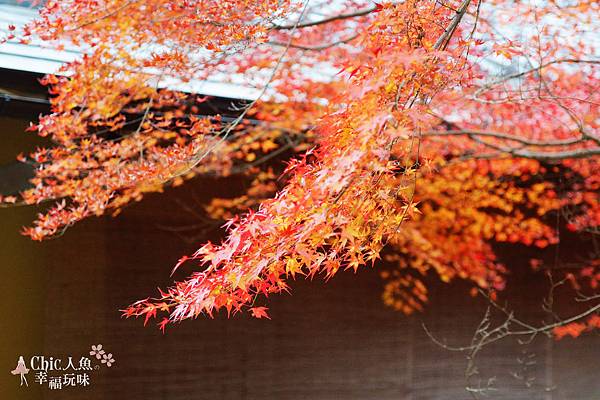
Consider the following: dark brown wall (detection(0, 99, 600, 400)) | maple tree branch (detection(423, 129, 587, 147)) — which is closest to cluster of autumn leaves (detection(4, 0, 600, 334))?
maple tree branch (detection(423, 129, 587, 147))

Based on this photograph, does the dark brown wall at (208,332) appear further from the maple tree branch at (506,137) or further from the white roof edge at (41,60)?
the maple tree branch at (506,137)

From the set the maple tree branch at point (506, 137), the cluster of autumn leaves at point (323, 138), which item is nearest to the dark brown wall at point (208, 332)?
the cluster of autumn leaves at point (323, 138)

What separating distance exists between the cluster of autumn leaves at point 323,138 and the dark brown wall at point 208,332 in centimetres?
20

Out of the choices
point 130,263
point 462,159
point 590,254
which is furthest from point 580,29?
point 130,263

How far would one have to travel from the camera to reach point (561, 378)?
782 centimetres

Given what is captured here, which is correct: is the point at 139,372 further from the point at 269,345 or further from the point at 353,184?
the point at 353,184

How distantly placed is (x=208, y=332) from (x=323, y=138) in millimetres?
3185

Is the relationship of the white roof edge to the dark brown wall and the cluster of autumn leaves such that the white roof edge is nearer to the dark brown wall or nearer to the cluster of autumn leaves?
the cluster of autumn leaves

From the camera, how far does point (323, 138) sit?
2721mm

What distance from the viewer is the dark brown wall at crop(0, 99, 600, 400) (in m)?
4.89

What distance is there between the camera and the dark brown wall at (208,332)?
4895 mm

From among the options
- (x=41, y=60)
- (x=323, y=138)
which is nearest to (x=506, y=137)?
(x=323, y=138)

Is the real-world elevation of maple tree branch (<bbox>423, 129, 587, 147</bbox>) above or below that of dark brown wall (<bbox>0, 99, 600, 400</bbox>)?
above

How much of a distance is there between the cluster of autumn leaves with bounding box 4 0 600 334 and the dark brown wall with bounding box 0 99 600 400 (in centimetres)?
20
